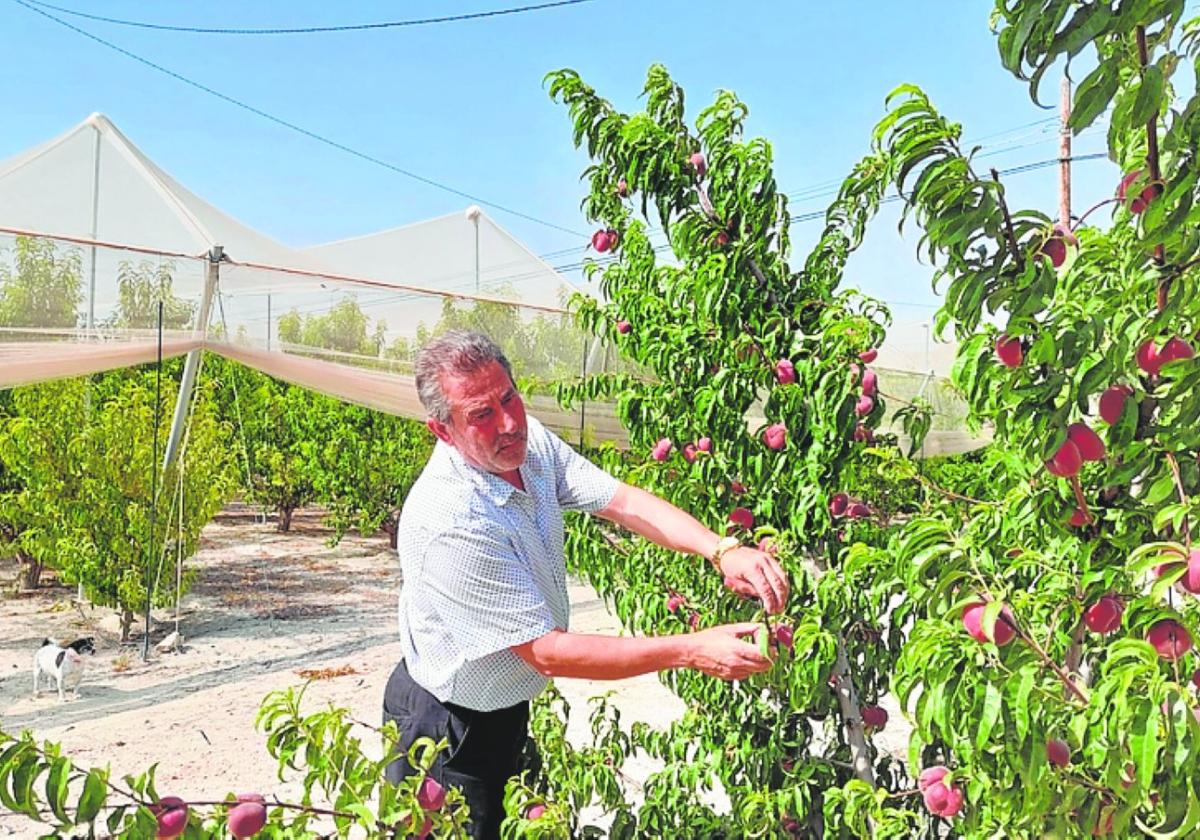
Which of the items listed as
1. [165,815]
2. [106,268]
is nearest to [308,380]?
[106,268]

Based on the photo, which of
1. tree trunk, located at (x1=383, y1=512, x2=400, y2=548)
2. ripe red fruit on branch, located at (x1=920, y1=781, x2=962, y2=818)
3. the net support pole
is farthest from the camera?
tree trunk, located at (x1=383, y1=512, x2=400, y2=548)

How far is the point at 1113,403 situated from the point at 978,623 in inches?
14.5

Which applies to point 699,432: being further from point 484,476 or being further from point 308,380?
point 308,380

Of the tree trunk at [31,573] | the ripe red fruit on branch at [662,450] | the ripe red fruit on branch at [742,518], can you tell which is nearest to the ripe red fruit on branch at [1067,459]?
the ripe red fruit on branch at [742,518]

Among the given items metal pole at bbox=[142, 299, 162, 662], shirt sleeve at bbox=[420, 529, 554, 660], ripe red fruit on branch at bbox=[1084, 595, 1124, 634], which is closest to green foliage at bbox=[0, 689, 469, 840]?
shirt sleeve at bbox=[420, 529, 554, 660]

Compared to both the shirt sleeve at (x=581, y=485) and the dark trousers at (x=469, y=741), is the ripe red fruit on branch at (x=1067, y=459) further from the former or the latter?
the dark trousers at (x=469, y=741)

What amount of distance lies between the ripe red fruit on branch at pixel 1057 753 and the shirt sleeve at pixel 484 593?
2.73 feet

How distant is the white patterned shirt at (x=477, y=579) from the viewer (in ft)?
5.61

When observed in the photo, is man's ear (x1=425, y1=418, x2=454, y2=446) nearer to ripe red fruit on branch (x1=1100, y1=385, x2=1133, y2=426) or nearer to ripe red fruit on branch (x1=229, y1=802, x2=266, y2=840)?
ripe red fruit on branch (x1=229, y1=802, x2=266, y2=840)

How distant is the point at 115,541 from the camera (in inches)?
258

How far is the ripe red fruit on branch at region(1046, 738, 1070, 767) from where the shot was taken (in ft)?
3.68

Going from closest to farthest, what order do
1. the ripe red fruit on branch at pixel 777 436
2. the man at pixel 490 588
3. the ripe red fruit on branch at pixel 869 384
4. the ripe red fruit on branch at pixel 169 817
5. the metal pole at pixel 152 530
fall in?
the ripe red fruit on branch at pixel 169 817
the man at pixel 490 588
the ripe red fruit on branch at pixel 869 384
the ripe red fruit on branch at pixel 777 436
the metal pole at pixel 152 530

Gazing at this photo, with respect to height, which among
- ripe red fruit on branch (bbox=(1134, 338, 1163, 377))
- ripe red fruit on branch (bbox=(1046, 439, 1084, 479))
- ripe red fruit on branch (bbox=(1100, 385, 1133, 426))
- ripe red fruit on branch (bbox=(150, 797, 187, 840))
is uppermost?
ripe red fruit on branch (bbox=(1134, 338, 1163, 377))

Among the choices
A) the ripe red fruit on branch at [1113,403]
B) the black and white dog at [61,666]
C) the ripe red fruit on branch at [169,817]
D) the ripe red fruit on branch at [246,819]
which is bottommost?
the black and white dog at [61,666]
